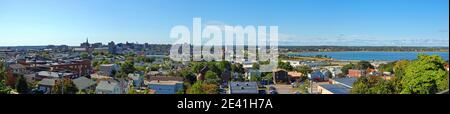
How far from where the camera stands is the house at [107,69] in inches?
157

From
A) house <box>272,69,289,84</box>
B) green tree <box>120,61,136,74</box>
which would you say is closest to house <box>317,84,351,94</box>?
house <box>272,69,289,84</box>

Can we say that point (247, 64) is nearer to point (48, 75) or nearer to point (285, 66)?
point (285, 66)

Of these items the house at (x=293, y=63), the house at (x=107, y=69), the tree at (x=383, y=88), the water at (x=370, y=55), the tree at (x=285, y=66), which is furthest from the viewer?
the house at (x=293, y=63)

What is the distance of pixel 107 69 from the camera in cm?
413

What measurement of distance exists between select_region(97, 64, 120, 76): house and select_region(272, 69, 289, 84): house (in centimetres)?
167

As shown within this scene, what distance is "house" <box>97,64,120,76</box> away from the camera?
13.1 ft

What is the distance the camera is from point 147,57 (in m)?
4.30

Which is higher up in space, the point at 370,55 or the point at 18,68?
the point at 370,55

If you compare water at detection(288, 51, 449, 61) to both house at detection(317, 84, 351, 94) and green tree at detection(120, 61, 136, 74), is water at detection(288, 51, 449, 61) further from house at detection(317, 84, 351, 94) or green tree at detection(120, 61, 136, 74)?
green tree at detection(120, 61, 136, 74)

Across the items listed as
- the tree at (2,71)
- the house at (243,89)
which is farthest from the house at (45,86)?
the house at (243,89)

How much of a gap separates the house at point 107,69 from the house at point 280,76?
167cm

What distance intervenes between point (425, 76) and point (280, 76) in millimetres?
1307

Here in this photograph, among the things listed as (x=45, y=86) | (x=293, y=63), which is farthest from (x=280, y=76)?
(x=45, y=86)

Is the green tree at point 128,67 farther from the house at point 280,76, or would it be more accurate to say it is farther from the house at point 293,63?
the house at point 293,63
